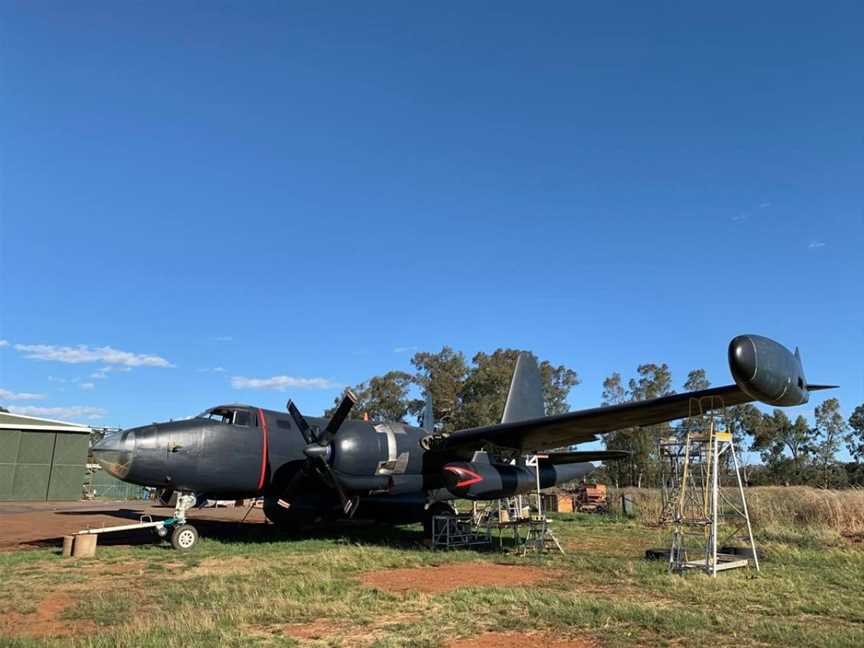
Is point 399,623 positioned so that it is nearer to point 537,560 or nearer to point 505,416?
point 537,560

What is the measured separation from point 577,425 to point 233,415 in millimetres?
9611

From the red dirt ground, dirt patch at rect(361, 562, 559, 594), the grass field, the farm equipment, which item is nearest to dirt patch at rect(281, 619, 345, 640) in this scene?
the grass field

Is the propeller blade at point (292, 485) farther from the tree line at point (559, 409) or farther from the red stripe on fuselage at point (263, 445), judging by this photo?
the tree line at point (559, 409)

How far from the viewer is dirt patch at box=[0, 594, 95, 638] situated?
7541 mm

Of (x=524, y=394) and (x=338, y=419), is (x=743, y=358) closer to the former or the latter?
(x=338, y=419)

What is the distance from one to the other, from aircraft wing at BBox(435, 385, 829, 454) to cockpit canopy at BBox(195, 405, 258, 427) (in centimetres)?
546

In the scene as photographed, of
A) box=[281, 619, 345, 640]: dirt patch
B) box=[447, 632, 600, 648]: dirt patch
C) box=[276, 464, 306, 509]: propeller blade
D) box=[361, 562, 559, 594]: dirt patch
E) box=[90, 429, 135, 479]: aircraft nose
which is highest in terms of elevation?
box=[90, 429, 135, 479]: aircraft nose

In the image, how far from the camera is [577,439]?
1817 cm

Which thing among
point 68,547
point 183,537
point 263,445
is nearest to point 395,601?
point 183,537

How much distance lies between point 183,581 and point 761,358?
1124cm

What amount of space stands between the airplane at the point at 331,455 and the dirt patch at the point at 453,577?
3.03 meters

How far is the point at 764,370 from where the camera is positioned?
10.2 metres

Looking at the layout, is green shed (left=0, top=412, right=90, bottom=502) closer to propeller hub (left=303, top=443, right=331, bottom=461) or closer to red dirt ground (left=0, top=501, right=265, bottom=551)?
red dirt ground (left=0, top=501, right=265, bottom=551)

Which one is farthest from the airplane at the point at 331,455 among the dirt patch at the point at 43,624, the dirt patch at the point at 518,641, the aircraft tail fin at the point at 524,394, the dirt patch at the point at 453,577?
the dirt patch at the point at 518,641
